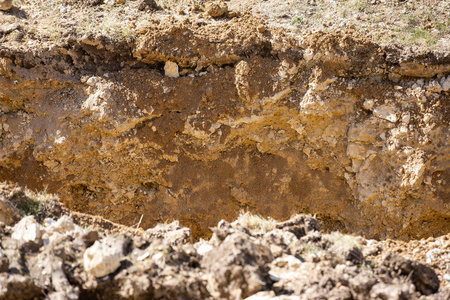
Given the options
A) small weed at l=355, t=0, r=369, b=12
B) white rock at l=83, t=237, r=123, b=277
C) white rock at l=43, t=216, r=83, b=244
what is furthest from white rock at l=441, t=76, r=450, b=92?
white rock at l=43, t=216, r=83, b=244

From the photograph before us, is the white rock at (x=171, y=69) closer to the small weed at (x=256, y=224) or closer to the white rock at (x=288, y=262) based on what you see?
the small weed at (x=256, y=224)

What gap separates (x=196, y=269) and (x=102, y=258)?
724mm

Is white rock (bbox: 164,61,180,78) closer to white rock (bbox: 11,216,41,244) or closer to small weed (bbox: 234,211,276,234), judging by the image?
small weed (bbox: 234,211,276,234)

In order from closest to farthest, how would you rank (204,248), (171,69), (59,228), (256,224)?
(204,248) → (59,228) → (256,224) → (171,69)

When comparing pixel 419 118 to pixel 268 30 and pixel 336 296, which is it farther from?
pixel 336 296

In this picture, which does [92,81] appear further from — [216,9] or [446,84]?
[446,84]

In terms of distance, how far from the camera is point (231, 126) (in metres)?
7.04

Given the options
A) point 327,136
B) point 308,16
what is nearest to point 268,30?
point 308,16

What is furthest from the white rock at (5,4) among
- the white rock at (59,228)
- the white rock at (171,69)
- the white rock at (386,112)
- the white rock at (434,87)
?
the white rock at (434,87)

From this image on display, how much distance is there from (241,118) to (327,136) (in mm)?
1314

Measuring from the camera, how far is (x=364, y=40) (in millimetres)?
6801

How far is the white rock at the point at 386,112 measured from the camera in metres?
6.60

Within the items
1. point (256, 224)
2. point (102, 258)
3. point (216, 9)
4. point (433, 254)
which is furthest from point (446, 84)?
point (102, 258)

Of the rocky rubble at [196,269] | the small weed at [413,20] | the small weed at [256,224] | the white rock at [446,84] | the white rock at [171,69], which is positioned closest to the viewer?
the rocky rubble at [196,269]
